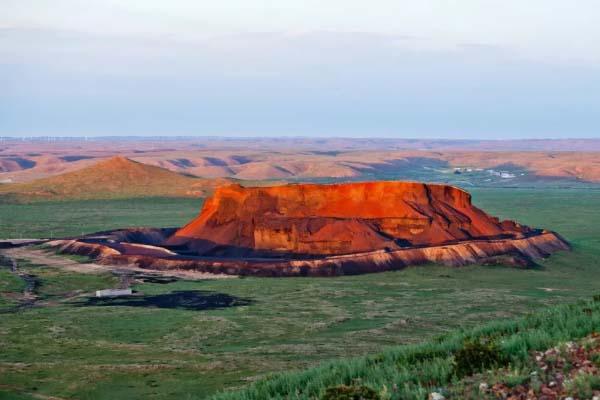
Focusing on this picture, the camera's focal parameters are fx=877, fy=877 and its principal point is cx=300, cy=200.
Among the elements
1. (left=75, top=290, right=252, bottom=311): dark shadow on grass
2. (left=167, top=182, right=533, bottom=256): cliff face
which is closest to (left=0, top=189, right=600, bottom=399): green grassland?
(left=75, top=290, right=252, bottom=311): dark shadow on grass

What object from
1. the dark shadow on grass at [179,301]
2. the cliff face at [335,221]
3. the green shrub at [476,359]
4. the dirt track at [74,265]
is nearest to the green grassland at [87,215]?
the dirt track at [74,265]

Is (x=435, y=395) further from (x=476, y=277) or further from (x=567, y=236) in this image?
(x=567, y=236)

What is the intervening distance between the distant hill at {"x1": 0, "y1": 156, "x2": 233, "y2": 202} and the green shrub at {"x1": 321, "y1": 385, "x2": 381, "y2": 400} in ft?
510

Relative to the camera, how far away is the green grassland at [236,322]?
35594 mm

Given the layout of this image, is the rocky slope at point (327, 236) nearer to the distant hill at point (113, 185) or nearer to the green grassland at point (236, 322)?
the green grassland at point (236, 322)

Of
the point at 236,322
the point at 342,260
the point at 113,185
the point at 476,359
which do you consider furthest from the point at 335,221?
the point at 113,185

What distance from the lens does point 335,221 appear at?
89188 mm

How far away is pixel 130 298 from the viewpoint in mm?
62406

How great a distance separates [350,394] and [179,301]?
4797 centimetres

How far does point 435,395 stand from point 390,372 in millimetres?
3095

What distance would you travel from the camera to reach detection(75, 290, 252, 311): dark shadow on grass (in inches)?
2318

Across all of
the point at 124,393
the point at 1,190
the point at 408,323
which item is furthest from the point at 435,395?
the point at 1,190

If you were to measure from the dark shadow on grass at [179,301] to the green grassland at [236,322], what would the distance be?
13.5 inches

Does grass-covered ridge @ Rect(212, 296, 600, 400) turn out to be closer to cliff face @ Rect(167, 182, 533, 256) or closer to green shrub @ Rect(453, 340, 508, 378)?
green shrub @ Rect(453, 340, 508, 378)
